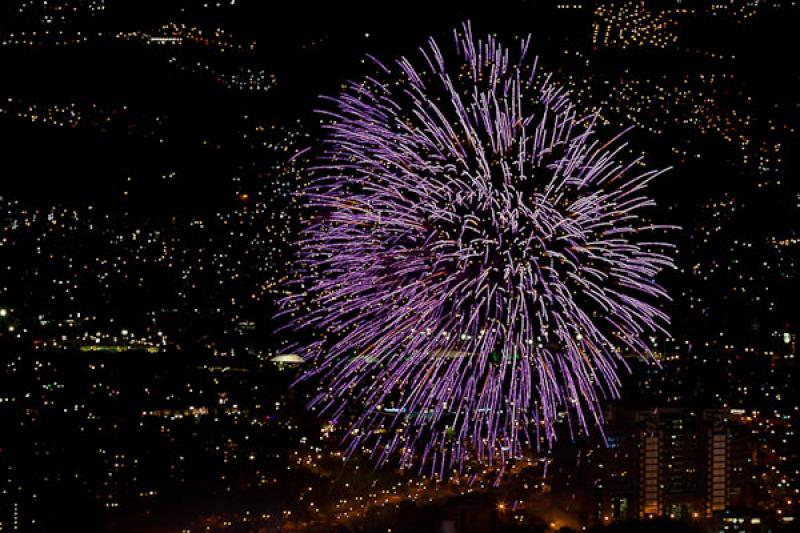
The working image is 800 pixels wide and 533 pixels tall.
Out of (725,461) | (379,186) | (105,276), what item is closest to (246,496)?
(105,276)

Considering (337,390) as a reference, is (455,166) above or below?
above

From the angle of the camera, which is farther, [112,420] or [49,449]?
[112,420]

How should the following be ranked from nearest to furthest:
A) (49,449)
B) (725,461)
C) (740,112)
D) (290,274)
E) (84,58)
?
(84,58) → (49,449) → (740,112) → (290,274) → (725,461)

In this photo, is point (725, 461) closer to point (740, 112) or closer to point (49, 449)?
point (740, 112)

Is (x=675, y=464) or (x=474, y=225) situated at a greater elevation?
(x=474, y=225)

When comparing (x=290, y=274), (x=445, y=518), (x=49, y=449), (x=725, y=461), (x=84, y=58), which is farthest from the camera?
(x=725, y=461)

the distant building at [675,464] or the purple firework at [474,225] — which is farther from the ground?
the purple firework at [474,225]

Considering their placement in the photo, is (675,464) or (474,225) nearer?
(474,225)

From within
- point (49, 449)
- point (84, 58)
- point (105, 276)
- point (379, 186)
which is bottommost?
point (49, 449)

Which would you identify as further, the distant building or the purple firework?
the distant building

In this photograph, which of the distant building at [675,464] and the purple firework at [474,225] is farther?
the distant building at [675,464]

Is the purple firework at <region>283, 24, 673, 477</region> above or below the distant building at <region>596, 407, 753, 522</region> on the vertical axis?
above
